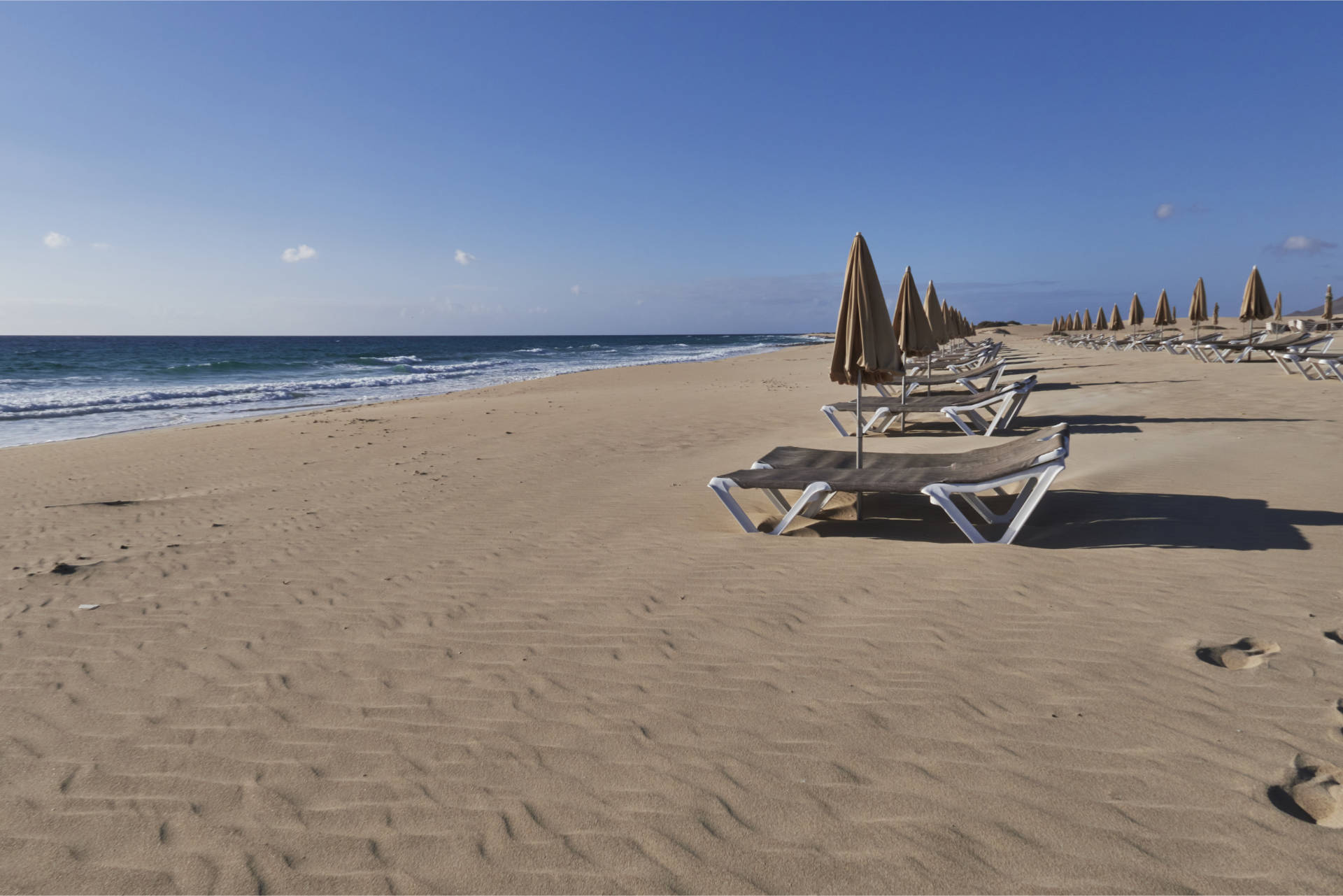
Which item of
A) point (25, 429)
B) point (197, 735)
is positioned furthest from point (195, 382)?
point (197, 735)

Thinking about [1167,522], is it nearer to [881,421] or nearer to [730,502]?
[730,502]

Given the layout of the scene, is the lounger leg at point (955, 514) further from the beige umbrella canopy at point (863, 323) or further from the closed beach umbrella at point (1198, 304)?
the closed beach umbrella at point (1198, 304)

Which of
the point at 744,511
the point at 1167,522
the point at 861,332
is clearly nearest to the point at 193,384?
the point at 744,511

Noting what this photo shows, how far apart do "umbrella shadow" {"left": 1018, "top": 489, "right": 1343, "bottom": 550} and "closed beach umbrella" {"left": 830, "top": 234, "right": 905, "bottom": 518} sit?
1.32 m

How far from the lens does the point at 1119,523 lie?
4.75 metres

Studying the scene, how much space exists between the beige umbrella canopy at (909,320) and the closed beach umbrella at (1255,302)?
15.0 m

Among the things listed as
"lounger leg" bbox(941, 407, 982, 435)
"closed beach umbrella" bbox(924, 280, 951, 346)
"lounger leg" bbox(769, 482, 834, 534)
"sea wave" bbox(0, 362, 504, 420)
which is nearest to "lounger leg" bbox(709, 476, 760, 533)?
"lounger leg" bbox(769, 482, 834, 534)

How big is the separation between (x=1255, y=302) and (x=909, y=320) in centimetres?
1613

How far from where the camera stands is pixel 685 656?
3.15 m

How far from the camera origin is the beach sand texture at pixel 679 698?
2.01 meters

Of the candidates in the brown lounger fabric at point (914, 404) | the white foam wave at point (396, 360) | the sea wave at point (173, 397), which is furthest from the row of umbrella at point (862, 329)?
the white foam wave at point (396, 360)

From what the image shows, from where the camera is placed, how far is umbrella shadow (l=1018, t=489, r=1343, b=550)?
4293 mm

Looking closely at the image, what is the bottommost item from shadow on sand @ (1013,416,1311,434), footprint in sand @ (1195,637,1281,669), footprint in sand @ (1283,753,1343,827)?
footprint in sand @ (1283,753,1343,827)

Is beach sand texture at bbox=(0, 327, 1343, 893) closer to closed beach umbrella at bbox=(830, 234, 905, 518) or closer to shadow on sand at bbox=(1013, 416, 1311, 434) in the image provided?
closed beach umbrella at bbox=(830, 234, 905, 518)
